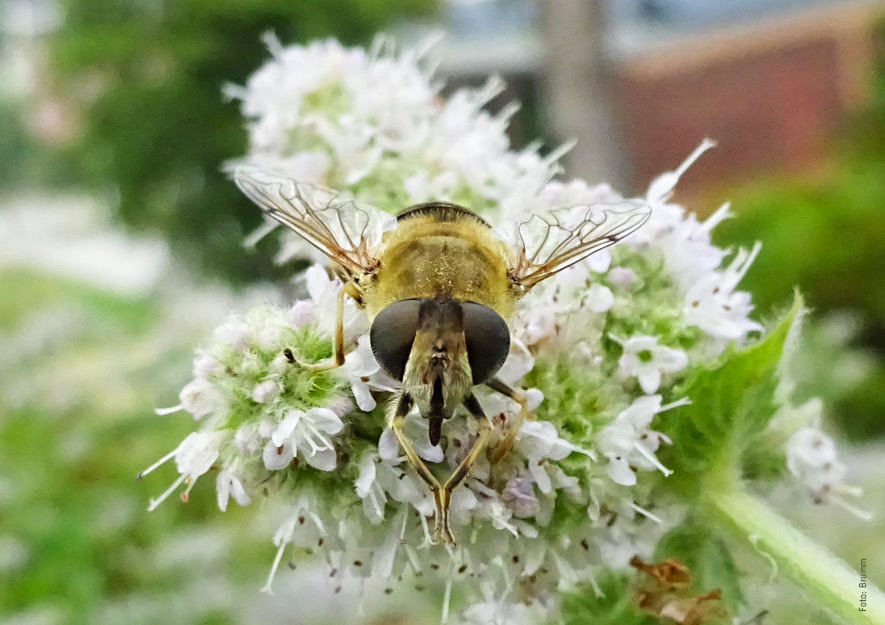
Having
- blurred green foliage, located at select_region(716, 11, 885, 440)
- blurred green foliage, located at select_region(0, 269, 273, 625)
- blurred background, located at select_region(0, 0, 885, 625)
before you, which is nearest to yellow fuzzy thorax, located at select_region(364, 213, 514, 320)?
blurred green foliage, located at select_region(0, 269, 273, 625)

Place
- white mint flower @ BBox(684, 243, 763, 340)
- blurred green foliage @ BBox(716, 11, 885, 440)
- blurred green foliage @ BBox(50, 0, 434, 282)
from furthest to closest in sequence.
Answer: blurred green foliage @ BBox(716, 11, 885, 440) → blurred green foliage @ BBox(50, 0, 434, 282) → white mint flower @ BBox(684, 243, 763, 340)

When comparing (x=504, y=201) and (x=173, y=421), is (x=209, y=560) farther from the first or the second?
(x=504, y=201)

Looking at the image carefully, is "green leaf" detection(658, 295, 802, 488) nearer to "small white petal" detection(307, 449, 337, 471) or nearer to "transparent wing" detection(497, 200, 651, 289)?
"transparent wing" detection(497, 200, 651, 289)

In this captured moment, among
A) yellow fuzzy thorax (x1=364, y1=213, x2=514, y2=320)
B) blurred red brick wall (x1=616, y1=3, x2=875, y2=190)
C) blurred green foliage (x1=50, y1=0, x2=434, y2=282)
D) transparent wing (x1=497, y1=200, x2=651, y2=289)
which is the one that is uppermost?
blurred red brick wall (x1=616, y1=3, x2=875, y2=190)

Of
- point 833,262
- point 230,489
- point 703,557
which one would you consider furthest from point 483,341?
point 833,262

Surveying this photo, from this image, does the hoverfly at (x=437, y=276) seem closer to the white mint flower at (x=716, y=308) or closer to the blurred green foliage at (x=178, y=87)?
the white mint flower at (x=716, y=308)

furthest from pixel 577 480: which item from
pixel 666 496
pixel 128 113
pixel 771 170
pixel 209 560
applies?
pixel 771 170

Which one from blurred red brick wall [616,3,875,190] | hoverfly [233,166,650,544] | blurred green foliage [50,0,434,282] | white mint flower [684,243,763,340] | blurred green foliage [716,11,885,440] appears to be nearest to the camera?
hoverfly [233,166,650,544]
